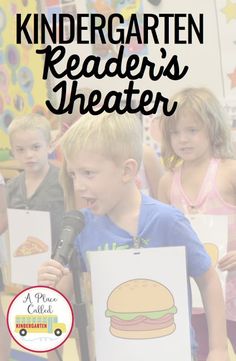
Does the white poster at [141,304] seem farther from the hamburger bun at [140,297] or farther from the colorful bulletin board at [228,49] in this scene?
the colorful bulletin board at [228,49]

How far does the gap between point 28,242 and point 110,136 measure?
248 mm

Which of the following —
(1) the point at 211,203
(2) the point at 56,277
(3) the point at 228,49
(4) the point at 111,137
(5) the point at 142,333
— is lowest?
(5) the point at 142,333

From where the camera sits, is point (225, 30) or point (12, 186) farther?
point (12, 186)

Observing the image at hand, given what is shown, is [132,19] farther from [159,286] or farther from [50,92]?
[159,286]

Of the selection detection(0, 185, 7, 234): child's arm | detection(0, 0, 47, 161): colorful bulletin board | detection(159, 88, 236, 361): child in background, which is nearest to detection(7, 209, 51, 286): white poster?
detection(0, 185, 7, 234): child's arm

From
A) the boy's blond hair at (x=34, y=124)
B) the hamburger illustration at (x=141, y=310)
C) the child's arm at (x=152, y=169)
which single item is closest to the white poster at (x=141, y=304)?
the hamburger illustration at (x=141, y=310)

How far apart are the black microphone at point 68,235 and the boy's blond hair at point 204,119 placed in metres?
0.17

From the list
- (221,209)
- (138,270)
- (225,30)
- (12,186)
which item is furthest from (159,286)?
(225,30)

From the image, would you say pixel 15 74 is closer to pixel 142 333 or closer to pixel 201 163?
A: pixel 201 163

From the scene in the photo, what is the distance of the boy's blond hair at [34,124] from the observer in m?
0.99

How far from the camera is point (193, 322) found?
995mm

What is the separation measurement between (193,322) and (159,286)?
0.09 m

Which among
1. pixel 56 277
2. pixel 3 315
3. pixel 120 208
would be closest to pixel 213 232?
pixel 120 208

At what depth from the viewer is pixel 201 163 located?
954 mm
